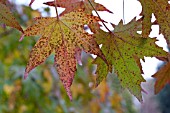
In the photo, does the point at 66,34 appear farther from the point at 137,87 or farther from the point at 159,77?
the point at 159,77

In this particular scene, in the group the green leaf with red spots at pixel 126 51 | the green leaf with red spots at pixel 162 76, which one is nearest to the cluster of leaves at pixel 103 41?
the green leaf with red spots at pixel 126 51

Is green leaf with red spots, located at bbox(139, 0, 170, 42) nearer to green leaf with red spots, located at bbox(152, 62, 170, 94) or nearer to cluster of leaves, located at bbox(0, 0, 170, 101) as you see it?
cluster of leaves, located at bbox(0, 0, 170, 101)

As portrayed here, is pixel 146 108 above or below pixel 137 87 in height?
below

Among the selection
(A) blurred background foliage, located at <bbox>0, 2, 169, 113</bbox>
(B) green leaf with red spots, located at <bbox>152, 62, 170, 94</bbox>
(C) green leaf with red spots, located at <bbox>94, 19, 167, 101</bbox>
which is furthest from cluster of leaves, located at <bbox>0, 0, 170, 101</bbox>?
(A) blurred background foliage, located at <bbox>0, 2, 169, 113</bbox>

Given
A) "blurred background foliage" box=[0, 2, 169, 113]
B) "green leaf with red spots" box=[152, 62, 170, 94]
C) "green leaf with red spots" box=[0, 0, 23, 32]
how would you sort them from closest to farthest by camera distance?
1. "green leaf with red spots" box=[0, 0, 23, 32]
2. "green leaf with red spots" box=[152, 62, 170, 94]
3. "blurred background foliage" box=[0, 2, 169, 113]

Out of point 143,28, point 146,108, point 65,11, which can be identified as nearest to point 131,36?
point 143,28

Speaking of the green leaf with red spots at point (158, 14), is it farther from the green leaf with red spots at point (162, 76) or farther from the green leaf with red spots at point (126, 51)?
the green leaf with red spots at point (162, 76)
